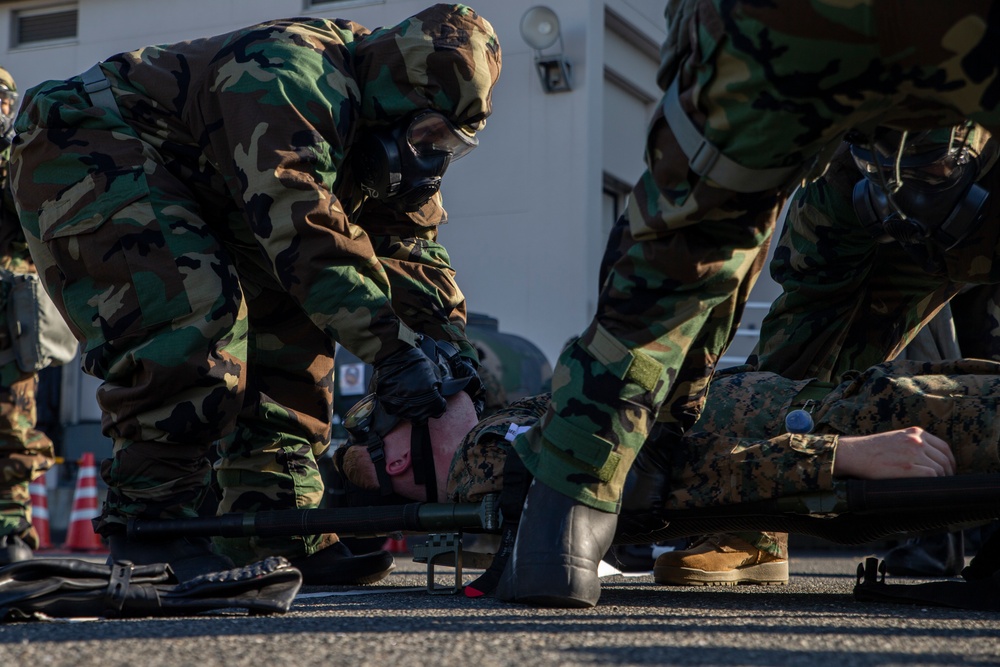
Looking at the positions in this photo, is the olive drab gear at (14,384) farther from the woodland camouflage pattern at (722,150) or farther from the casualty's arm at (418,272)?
the woodland camouflage pattern at (722,150)

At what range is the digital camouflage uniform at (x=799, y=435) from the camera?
7.82 ft

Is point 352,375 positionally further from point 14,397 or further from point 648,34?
point 648,34

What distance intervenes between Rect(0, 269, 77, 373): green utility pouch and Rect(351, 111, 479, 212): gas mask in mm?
2082

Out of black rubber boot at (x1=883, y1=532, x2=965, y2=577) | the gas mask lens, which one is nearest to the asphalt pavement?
the gas mask lens

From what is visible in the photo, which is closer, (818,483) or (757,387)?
(818,483)

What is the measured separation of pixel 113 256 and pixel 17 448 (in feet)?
6.61

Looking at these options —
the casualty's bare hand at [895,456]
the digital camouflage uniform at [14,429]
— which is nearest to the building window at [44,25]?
the digital camouflage uniform at [14,429]

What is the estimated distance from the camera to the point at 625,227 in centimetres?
235

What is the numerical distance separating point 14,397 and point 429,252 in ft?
6.90

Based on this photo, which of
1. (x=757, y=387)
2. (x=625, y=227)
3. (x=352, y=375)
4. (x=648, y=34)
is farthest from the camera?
(x=648, y=34)

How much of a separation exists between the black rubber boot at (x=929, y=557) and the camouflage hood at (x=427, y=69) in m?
2.20

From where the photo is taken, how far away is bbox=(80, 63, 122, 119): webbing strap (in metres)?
3.22

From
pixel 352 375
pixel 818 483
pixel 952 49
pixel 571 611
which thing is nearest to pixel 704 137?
pixel 952 49

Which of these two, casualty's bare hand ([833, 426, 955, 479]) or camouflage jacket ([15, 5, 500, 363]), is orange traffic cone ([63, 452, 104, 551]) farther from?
casualty's bare hand ([833, 426, 955, 479])
